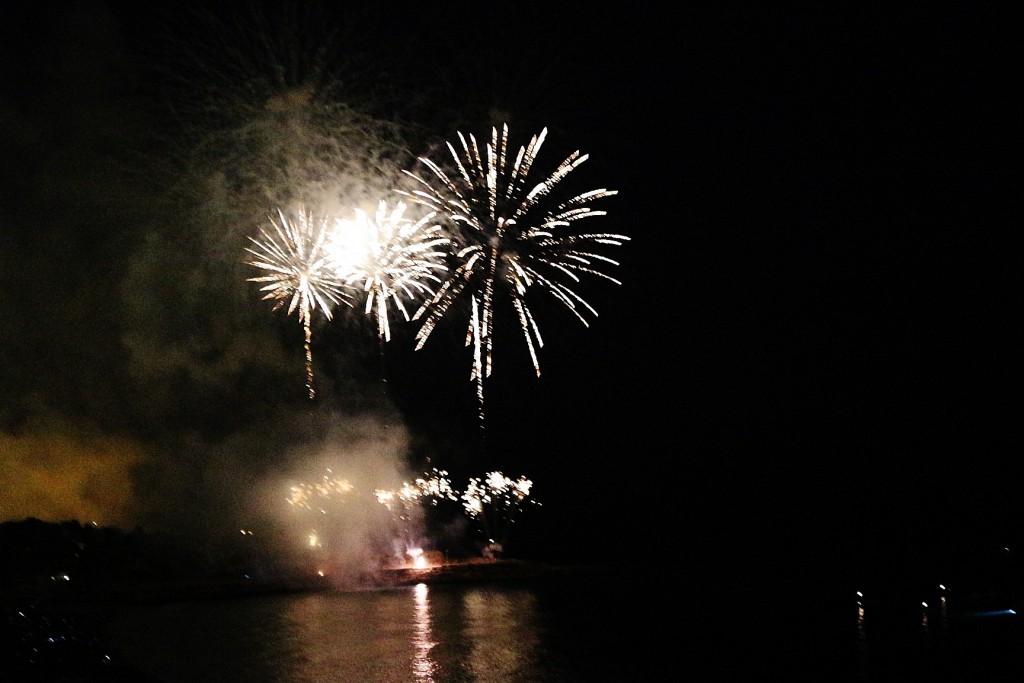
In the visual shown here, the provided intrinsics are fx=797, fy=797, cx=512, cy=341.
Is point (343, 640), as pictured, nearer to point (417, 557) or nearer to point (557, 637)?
point (557, 637)

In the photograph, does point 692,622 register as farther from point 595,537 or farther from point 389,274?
point 595,537

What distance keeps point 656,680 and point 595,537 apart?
154 ft

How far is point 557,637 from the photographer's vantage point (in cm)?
1730

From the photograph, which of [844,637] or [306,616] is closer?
[844,637]

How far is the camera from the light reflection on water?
13.0 meters

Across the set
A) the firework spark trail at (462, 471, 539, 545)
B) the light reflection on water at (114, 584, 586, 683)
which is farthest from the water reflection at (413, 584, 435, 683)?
the firework spark trail at (462, 471, 539, 545)

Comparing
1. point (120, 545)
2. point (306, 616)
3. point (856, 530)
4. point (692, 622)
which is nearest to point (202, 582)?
point (120, 545)

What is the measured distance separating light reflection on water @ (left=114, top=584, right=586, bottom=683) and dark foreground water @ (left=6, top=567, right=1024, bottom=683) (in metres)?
0.05

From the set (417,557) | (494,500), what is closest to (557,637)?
(417,557)

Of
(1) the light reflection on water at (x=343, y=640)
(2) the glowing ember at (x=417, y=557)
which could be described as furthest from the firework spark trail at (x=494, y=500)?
(1) the light reflection on water at (x=343, y=640)

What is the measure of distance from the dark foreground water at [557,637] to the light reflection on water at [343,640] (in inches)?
2.1

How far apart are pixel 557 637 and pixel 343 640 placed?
15.0 feet

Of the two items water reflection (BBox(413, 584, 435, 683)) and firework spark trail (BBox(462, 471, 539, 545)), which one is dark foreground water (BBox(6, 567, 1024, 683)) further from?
firework spark trail (BBox(462, 471, 539, 545))

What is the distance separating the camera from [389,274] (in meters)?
15.8
